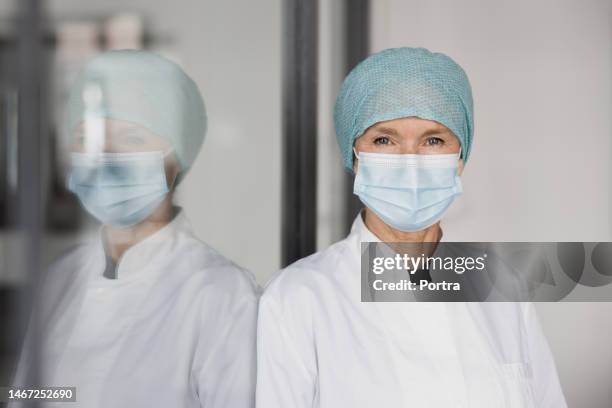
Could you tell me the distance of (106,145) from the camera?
1201 millimetres

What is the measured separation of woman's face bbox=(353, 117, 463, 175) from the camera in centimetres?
132

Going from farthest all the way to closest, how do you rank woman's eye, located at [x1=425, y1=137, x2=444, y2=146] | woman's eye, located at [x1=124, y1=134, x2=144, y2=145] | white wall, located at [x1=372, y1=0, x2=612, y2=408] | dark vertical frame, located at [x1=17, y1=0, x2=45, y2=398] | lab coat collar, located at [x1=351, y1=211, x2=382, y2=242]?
1. white wall, located at [x1=372, y1=0, x2=612, y2=408]
2. lab coat collar, located at [x1=351, y1=211, x2=382, y2=242]
3. woman's eye, located at [x1=425, y1=137, x2=444, y2=146]
4. woman's eye, located at [x1=124, y1=134, x2=144, y2=145]
5. dark vertical frame, located at [x1=17, y1=0, x2=45, y2=398]

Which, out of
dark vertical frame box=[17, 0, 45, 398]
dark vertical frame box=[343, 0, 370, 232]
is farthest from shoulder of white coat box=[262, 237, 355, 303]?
dark vertical frame box=[17, 0, 45, 398]

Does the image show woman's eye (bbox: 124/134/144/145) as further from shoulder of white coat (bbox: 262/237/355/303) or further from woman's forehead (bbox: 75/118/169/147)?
shoulder of white coat (bbox: 262/237/355/303)

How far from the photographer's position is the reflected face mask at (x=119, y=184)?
118cm

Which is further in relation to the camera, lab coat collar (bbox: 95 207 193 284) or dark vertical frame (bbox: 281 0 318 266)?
dark vertical frame (bbox: 281 0 318 266)

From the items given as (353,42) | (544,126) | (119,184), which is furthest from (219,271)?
(544,126)

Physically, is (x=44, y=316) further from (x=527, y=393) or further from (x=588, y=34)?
(x=588, y=34)

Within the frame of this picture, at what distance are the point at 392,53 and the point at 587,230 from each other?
0.64 meters

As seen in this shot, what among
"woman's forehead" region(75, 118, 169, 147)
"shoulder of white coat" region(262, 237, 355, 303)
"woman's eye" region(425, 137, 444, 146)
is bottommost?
"shoulder of white coat" region(262, 237, 355, 303)

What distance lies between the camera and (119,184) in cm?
121

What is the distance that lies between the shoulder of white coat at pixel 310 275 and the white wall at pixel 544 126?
1.07 feet

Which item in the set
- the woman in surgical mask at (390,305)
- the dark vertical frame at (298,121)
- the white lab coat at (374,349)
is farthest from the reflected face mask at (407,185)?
the dark vertical frame at (298,121)

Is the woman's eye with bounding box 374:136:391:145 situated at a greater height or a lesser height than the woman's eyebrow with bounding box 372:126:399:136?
lesser
